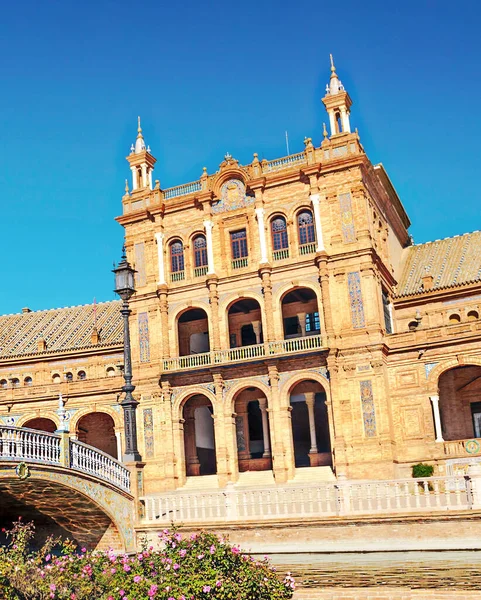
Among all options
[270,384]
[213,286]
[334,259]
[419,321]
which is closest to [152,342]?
[213,286]

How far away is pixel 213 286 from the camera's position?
120 feet

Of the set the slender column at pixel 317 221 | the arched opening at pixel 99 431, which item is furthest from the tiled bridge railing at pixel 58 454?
the arched opening at pixel 99 431

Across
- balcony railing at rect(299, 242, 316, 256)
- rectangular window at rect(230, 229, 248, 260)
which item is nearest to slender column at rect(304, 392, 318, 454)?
balcony railing at rect(299, 242, 316, 256)

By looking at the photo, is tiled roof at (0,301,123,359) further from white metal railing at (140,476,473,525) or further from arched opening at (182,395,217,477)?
white metal railing at (140,476,473,525)

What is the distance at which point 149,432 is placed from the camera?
36.3 metres

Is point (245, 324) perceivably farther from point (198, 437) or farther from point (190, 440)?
point (190, 440)

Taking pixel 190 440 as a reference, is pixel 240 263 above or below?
above

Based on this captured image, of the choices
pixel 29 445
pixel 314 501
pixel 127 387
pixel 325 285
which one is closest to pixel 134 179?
pixel 325 285

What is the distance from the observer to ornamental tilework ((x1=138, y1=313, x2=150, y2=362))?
3753 centimetres

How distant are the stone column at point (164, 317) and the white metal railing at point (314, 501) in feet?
46.5

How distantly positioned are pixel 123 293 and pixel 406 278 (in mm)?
21829

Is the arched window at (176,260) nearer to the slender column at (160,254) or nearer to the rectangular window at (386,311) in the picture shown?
the slender column at (160,254)

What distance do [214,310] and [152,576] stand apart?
22.1 metres

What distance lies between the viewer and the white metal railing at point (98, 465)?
835 inches
